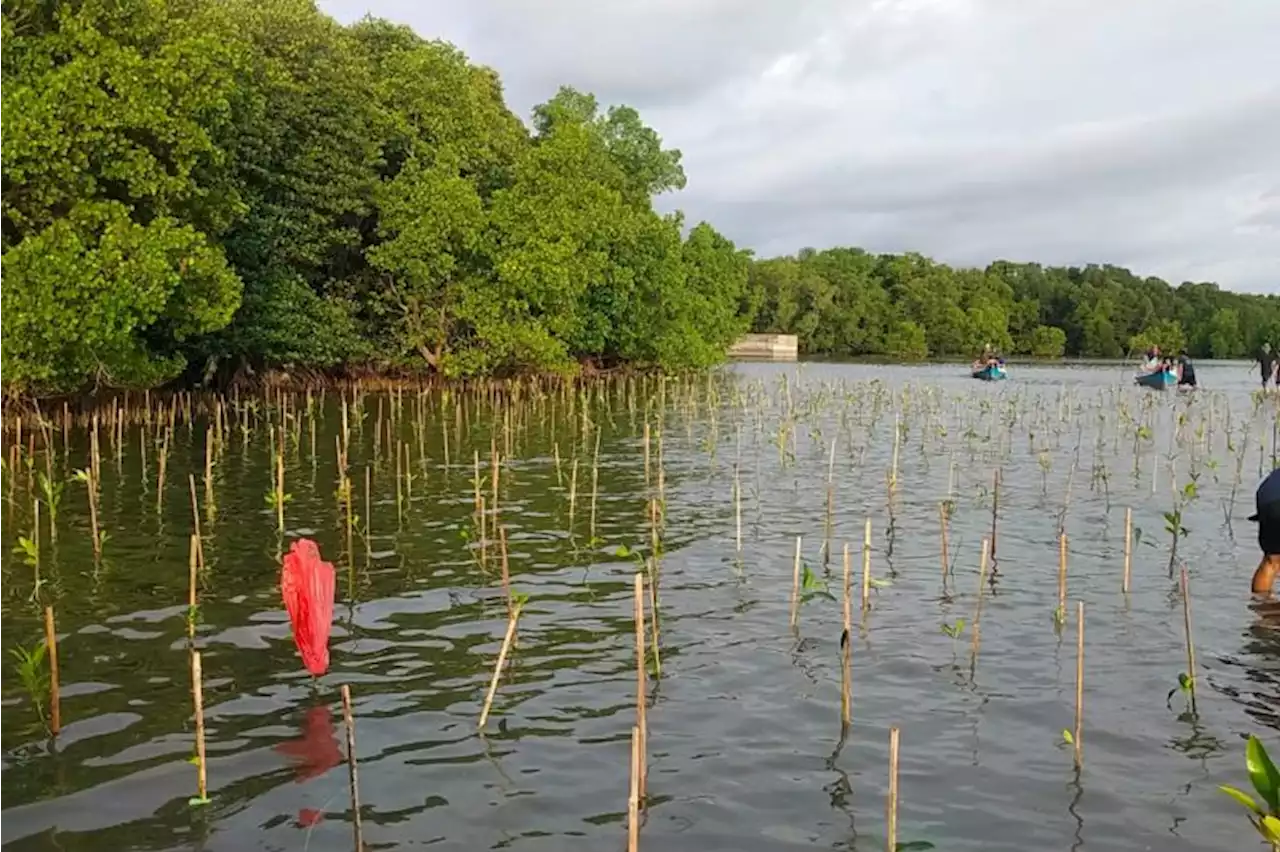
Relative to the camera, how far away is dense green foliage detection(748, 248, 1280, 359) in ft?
375

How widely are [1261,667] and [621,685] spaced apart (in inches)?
213

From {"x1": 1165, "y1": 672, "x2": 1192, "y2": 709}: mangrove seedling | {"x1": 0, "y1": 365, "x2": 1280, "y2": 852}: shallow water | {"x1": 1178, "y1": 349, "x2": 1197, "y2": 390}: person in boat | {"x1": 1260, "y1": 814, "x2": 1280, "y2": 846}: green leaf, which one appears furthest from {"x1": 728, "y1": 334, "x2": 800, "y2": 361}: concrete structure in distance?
{"x1": 1260, "y1": 814, "x2": 1280, "y2": 846}: green leaf

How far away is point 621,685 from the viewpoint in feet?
28.3

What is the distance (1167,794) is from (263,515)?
12.3 m

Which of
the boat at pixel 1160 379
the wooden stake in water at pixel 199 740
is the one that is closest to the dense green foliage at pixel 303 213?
the wooden stake in water at pixel 199 740

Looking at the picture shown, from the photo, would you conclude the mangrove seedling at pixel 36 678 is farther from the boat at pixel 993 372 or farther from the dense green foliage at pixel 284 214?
the boat at pixel 993 372

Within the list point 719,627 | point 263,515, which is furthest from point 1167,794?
point 263,515

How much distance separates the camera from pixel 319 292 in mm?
38125

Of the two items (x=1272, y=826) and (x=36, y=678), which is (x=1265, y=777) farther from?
(x=36, y=678)

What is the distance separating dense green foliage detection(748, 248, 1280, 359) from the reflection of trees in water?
10039cm

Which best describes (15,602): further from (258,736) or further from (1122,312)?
(1122,312)

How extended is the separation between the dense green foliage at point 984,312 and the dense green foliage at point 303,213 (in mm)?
46466

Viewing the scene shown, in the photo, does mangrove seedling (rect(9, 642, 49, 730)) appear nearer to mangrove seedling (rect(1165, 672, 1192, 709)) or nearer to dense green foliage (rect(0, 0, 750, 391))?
mangrove seedling (rect(1165, 672, 1192, 709))

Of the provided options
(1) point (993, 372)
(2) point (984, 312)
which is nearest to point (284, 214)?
(1) point (993, 372)
